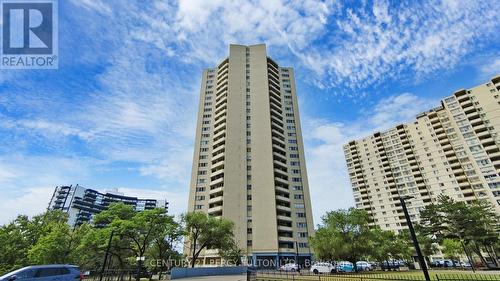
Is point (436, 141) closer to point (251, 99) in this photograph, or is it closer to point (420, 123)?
point (420, 123)

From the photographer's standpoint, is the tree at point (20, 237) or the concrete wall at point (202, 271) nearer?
the concrete wall at point (202, 271)

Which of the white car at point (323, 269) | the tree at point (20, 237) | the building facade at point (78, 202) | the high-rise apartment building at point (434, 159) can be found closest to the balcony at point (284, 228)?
the white car at point (323, 269)

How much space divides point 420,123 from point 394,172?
2038 centimetres

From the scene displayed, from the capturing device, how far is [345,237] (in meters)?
37.4

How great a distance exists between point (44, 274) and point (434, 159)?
103967mm

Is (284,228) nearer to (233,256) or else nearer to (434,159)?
(233,256)

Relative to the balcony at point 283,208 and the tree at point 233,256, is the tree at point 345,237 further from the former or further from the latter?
the balcony at point 283,208

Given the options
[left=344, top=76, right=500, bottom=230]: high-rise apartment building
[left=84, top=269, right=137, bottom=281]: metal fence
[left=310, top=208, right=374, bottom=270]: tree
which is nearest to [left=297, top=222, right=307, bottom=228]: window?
[left=310, top=208, right=374, bottom=270]: tree

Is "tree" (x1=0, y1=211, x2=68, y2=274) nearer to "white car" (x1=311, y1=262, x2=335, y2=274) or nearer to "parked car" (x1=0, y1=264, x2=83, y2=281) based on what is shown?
"parked car" (x1=0, y1=264, x2=83, y2=281)

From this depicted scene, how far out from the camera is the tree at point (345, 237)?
120ft

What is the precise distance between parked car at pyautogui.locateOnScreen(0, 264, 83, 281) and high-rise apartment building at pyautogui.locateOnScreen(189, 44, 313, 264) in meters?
44.0

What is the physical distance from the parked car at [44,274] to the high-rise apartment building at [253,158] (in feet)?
144

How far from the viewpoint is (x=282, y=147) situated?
75000 mm

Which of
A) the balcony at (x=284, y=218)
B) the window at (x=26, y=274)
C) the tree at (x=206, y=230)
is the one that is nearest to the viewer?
the window at (x=26, y=274)
